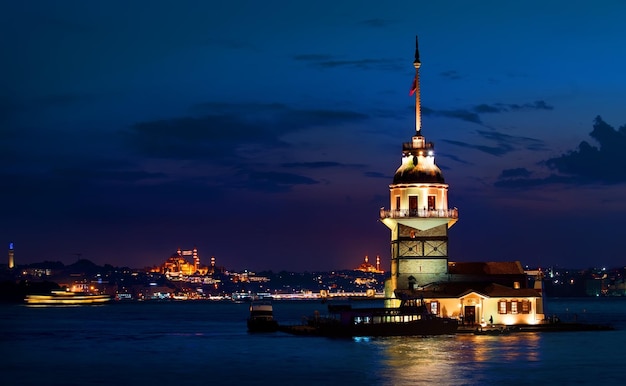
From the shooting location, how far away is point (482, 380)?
63844 millimetres

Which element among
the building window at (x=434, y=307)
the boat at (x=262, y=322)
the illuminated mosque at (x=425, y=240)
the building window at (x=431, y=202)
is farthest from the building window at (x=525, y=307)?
the boat at (x=262, y=322)

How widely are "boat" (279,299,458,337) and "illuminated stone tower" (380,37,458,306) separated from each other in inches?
173

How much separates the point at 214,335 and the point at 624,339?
3650cm

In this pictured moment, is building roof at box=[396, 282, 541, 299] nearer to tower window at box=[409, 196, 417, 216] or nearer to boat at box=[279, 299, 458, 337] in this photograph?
boat at box=[279, 299, 458, 337]

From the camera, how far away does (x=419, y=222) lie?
9688cm

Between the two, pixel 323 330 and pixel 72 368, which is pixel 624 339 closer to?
pixel 323 330

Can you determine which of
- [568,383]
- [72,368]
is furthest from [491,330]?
[72,368]

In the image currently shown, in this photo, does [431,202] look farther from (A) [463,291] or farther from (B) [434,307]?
(B) [434,307]

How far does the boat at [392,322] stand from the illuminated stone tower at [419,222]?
4.41 metres

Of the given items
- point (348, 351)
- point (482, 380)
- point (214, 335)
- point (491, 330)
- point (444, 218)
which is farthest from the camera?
point (214, 335)

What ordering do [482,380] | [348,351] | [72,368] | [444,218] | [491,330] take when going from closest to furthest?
[482,380]
[72,368]
[348,351]
[491,330]
[444,218]

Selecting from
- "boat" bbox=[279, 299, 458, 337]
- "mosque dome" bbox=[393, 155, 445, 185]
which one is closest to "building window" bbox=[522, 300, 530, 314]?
"boat" bbox=[279, 299, 458, 337]

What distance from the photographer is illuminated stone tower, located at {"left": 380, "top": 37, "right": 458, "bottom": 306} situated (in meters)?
96.8

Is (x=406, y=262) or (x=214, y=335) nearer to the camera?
(x=406, y=262)
